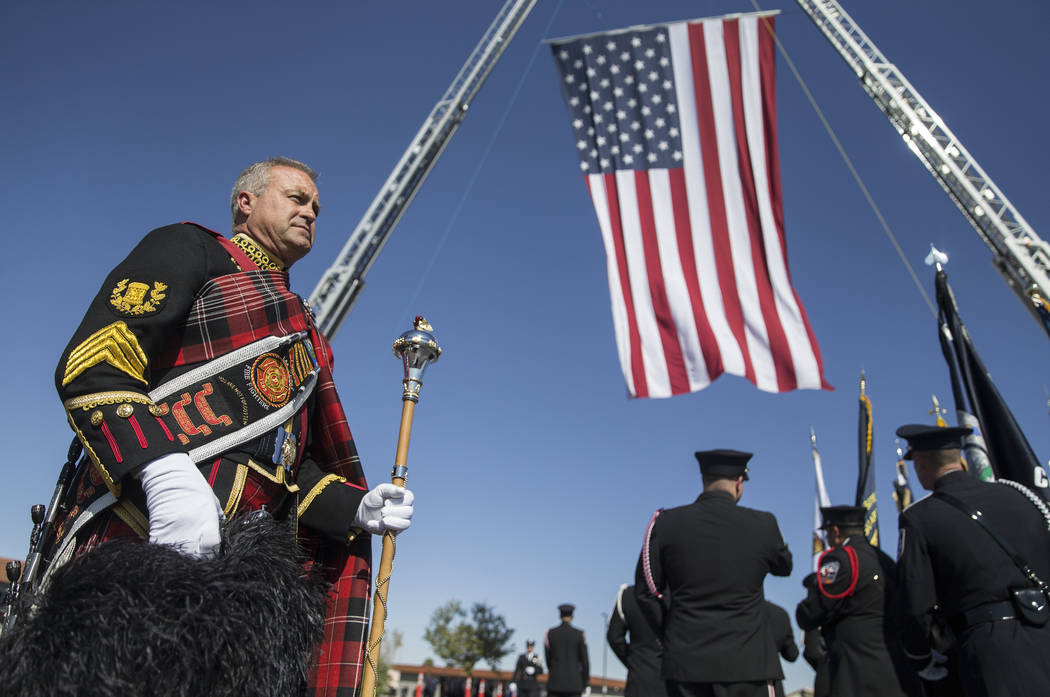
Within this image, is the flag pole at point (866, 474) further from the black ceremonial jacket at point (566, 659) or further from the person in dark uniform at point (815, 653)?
the black ceremonial jacket at point (566, 659)

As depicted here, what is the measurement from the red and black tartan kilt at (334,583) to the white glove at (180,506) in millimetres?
194

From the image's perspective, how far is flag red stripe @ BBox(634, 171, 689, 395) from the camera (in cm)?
632

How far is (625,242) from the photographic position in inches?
271

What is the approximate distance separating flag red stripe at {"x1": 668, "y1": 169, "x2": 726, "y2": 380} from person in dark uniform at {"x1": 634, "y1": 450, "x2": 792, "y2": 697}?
207 cm

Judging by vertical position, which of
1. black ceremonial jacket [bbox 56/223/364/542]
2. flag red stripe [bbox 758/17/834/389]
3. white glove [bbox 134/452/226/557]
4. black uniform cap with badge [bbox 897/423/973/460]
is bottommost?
white glove [bbox 134/452/226/557]

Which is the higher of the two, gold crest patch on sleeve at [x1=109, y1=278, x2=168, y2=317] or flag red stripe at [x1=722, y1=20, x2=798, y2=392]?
flag red stripe at [x1=722, y1=20, x2=798, y2=392]

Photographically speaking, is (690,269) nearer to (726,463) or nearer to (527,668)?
(726,463)

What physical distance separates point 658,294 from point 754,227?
1.13 metres

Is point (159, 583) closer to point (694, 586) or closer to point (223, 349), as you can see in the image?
point (223, 349)

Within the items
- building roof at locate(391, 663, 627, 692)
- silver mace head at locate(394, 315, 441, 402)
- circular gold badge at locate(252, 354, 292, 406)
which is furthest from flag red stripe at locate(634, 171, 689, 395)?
building roof at locate(391, 663, 627, 692)

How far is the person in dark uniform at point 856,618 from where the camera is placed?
4613 millimetres

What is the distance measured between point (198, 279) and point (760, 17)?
671 cm


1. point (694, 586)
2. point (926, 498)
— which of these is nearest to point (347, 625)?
point (694, 586)

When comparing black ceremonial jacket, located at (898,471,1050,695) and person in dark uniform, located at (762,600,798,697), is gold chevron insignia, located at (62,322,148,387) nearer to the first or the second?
black ceremonial jacket, located at (898,471,1050,695)
